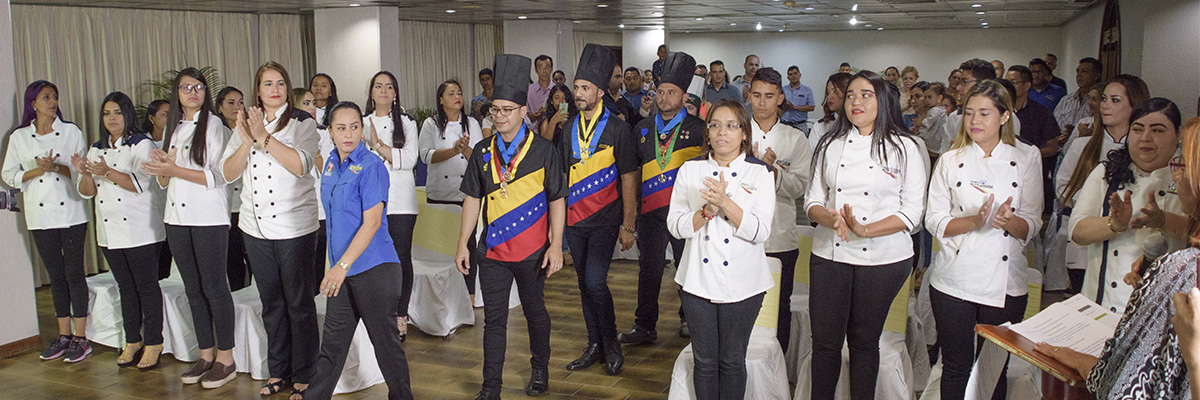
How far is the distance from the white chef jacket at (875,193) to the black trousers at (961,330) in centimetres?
24

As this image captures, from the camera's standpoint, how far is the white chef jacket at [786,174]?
13.1ft

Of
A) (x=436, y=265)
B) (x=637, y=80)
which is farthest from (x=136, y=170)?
(x=637, y=80)

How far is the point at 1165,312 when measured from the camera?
5.49ft

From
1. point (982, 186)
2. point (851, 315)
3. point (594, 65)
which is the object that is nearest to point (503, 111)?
point (594, 65)

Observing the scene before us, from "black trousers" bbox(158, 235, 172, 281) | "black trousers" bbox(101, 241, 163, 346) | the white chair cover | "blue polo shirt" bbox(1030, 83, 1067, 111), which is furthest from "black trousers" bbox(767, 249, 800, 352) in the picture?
"blue polo shirt" bbox(1030, 83, 1067, 111)

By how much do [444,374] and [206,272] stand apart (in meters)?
1.27

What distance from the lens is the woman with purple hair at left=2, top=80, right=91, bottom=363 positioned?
4.77 meters

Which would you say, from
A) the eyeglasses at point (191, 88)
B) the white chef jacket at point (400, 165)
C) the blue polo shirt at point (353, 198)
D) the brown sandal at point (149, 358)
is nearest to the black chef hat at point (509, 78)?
the blue polo shirt at point (353, 198)

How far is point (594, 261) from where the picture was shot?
4254 mm

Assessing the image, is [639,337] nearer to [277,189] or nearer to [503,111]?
[503,111]

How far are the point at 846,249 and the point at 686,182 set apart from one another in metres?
0.64

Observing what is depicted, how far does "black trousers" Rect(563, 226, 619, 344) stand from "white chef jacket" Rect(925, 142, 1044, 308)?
1.55 metres

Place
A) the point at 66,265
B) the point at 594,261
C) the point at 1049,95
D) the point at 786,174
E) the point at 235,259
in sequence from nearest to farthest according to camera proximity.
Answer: the point at 786,174, the point at 594,261, the point at 66,265, the point at 235,259, the point at 1049,95

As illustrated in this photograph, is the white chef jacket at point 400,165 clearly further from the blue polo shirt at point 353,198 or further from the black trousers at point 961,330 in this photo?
the black trousers at point 961,330
